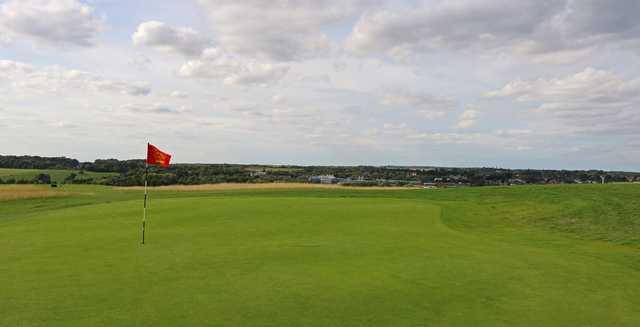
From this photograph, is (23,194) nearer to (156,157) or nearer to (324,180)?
(156,157)

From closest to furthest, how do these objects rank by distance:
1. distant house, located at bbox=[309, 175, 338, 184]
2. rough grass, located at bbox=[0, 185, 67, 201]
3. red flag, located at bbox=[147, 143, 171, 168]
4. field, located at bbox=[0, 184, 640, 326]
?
field, located at bbox=[0, 184, 640, 326] → red flag, located at bbox=[147, 143, 171, 168] → rough grass, located at bbox=[0, 185, 67, 201] → distant house, located at bbox=[309, 175, 338, 184]

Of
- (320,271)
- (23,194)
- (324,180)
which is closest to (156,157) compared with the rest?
(320,271)

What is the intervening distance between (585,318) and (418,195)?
96.9ft

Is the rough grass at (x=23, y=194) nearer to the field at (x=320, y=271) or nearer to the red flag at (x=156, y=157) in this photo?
the field at (x=320, y=271)

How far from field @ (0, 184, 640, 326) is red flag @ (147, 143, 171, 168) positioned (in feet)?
8.53

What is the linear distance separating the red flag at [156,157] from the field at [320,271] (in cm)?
260

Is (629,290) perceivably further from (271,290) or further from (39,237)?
(39,237)

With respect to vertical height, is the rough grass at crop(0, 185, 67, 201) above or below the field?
above

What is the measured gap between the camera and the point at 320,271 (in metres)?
10.1

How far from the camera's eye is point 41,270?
9.77m

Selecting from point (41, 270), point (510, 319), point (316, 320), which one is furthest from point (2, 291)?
point (510, 319)

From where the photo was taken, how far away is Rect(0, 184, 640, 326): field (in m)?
7.13

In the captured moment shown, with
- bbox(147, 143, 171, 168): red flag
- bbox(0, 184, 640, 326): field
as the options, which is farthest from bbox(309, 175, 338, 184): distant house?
bbox(147, 143, 171, 168): red flag

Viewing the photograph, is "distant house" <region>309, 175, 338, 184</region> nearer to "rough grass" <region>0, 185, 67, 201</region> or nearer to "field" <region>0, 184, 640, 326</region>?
"rough grass" <region>0, 185, 67, 201</region>
